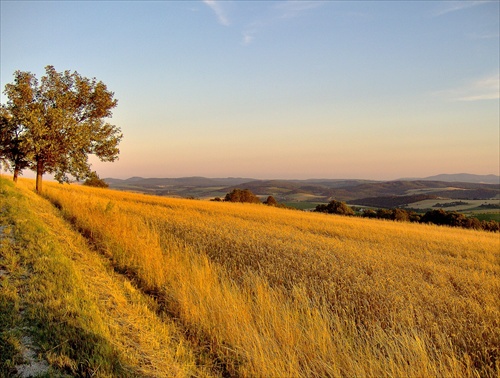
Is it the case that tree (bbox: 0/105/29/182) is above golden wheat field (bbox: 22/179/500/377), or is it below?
above

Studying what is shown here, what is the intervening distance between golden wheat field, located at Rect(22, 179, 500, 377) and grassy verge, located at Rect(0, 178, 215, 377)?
0.52m

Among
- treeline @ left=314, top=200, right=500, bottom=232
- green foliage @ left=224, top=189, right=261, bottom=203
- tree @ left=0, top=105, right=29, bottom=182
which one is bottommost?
treeline @ left=314, top=200, right=500, bottom=232

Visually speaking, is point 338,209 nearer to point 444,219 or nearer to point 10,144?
point 444,219

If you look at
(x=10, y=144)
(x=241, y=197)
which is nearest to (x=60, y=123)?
(x=10, y=144)

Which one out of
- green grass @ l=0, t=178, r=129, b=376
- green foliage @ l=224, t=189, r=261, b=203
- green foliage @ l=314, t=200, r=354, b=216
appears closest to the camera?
green grass @ l=0, t=178, r=129, b=376

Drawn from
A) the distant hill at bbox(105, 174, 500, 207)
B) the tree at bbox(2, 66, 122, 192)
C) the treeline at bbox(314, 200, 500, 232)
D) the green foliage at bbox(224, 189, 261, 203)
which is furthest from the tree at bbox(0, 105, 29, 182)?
the distant hill at bbox(105, 174, 500, 207)

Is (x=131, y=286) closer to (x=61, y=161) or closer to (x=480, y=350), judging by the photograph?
(x=480, y=350)

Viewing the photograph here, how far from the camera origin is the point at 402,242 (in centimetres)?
1450

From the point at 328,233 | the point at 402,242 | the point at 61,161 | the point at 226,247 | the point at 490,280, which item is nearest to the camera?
the point at 490,280

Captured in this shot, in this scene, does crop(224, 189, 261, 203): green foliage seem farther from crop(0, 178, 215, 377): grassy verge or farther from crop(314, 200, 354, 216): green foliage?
crop(0, 178, 215, 377): grassy verge

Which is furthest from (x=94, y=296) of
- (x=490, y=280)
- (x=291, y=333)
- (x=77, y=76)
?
(x=77, y=76)

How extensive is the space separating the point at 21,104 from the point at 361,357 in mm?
27193

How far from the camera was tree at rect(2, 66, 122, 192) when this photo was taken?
2289 cm

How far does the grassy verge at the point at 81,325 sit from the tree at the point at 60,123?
59.9ft
